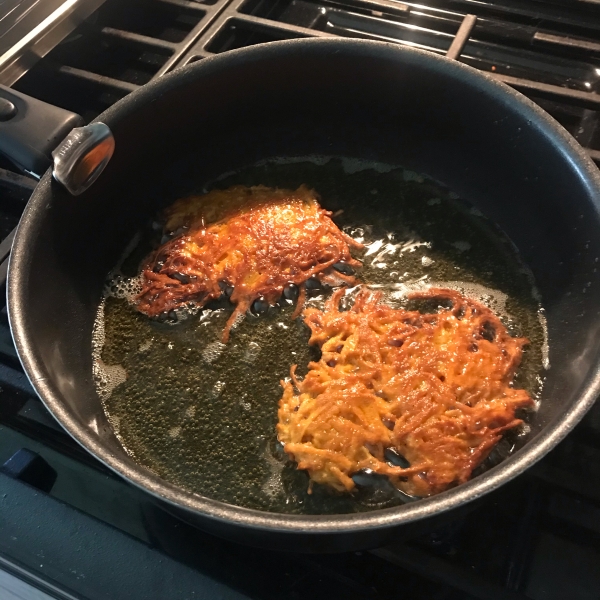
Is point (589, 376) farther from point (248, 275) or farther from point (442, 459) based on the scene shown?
point (248, 275)

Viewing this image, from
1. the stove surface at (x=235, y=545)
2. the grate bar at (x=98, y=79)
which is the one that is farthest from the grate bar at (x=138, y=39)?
the stove surface at (x=235, y=545)

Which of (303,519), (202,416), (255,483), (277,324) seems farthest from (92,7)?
(303,519)

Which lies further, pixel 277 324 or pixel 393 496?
pixel 277 324

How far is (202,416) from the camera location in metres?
1.14

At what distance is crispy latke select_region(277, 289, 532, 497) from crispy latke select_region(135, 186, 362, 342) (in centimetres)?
12

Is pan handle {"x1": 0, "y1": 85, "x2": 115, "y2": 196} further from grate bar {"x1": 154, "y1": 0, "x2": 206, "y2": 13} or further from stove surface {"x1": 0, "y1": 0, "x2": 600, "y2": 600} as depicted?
grate bar {"x1": 154, "y1": 0, "x2": 206, "y2": 13}

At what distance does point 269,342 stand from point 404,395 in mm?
315

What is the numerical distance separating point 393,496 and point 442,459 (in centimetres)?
11

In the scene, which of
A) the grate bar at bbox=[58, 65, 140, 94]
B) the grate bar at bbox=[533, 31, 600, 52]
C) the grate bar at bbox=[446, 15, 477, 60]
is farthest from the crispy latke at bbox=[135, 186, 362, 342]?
the grate bar at bbox=[533, 31, 600, 52]

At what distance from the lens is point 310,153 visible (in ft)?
4.98

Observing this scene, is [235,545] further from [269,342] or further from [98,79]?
[98,79]

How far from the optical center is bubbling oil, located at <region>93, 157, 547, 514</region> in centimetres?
106

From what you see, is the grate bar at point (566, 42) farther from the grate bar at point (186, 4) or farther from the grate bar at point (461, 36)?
the grate bar at point (186, 4)

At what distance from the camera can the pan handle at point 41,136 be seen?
3.28 feet
